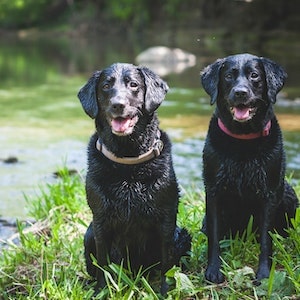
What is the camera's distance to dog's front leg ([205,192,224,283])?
13.2 feet

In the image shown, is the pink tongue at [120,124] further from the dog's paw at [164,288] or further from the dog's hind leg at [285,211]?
the dog's hind leg at [285,211]

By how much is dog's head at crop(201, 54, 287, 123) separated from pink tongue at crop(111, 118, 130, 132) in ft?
2.14

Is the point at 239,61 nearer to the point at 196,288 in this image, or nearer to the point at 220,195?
the point at 220,195

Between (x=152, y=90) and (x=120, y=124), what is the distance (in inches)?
13.3

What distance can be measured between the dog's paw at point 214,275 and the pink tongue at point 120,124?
3.69 ft

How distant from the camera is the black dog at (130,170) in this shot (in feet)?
12.8

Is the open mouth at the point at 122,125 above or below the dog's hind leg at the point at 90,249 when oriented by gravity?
above

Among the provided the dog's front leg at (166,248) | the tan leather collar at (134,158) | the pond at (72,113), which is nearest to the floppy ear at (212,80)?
the tan leather collar at (134,158)

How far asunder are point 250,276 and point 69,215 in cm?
239

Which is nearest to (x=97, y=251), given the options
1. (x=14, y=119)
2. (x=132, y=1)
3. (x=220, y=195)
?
(x=220, y=195)

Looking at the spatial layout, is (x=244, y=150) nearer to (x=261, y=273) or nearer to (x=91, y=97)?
(x=261, y=273)

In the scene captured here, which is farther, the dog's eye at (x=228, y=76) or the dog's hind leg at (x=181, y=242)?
the dog's hind leg at (x=181, y=242)

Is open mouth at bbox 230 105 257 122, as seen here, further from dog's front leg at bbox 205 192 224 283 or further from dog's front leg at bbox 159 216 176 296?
dog's front leg at bbox 159 216 176 296

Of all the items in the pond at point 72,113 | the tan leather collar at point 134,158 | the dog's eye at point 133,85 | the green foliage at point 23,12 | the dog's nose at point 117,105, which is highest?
the green foliage at point 23,12
